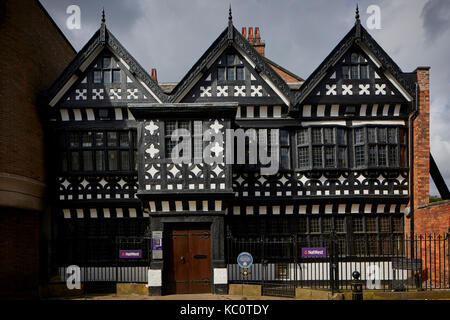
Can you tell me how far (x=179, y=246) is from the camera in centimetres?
1452

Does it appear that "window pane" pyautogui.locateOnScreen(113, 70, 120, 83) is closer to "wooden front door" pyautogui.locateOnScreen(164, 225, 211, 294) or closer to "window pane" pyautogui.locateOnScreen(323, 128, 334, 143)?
"wooden front door" pyautogui.locateOnScreen(164, 225, 211, 294)

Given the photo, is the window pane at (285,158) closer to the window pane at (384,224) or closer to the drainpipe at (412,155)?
the window pane at (384,224)

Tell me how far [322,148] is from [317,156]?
38cm

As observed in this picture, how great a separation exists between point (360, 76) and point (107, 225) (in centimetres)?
1224

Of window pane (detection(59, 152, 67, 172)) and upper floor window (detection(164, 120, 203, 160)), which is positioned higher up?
upper floor window (detection(164, 120, 203, 160))

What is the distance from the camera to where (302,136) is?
16078mm

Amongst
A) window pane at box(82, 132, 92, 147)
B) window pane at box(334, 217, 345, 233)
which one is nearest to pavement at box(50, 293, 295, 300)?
window pane at box(334, 217, 345, 233)

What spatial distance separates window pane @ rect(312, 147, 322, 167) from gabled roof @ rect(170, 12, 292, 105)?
7.28 feet

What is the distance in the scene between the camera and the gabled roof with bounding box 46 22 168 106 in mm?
15742

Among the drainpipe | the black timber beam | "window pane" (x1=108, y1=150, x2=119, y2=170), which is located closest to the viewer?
the drainpipe

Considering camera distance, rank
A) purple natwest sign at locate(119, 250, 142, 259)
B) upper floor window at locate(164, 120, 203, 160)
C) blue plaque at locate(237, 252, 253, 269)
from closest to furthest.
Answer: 1. blue plaque at locate(237, 252, 253, 269)
2. upper floor window at locate(164, 120, 203, 160)
3. purple natwest sign at locate(119, 250, 142, 259)

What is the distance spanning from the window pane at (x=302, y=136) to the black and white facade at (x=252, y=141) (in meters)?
0.04

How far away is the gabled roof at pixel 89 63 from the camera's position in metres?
15.7

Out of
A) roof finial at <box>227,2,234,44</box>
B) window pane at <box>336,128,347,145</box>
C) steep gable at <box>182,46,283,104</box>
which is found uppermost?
roof finial at <box>227,2,234,44</box>
